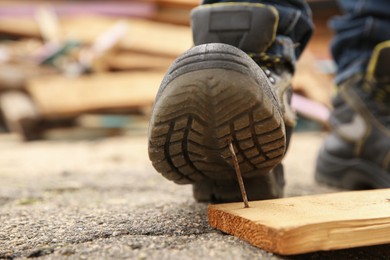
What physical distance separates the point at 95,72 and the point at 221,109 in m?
2.75

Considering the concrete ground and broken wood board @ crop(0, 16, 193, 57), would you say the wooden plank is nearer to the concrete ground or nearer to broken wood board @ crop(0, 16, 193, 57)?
broken wood board @ crop(0, 16, 193, 57)

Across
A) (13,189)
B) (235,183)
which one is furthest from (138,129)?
(235,183)

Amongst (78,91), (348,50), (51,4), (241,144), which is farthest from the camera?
(51,4)

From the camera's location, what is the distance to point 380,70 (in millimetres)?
1226

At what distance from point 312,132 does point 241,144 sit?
288 cm

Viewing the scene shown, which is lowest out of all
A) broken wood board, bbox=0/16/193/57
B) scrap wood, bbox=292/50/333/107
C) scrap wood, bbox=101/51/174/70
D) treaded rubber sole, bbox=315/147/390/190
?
treaded rubber sole, bbox=315/147/390/190

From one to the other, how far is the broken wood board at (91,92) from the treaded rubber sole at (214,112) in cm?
248

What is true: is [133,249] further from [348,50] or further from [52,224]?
[348,50]

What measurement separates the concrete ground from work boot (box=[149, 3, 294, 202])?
12 cm

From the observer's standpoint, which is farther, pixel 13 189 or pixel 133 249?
pixel 13 189

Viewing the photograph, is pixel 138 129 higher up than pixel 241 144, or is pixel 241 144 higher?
pixel 241 144

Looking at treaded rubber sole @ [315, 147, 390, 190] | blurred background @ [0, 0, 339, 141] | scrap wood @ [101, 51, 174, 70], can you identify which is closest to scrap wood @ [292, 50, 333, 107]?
blurred background @ [0, 0, 339, 141]

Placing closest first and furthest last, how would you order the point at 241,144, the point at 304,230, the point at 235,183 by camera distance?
the point at 304,230 < the point at 241,144 < the point at 235,183

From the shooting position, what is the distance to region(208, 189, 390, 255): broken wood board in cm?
64
